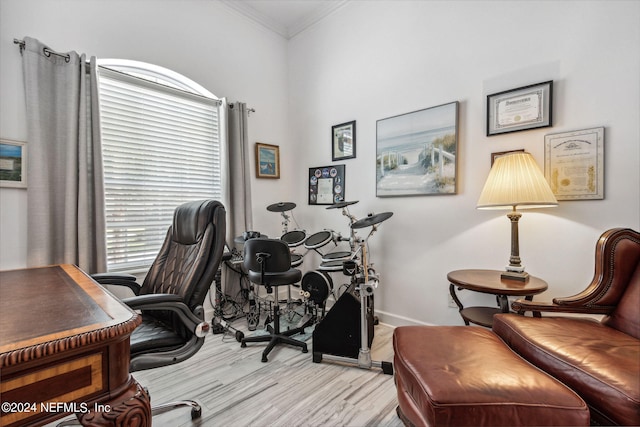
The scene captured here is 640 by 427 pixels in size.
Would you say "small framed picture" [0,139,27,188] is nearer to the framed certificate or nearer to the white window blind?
the white window blind

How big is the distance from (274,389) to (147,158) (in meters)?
2.17

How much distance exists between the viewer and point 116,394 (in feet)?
2.50

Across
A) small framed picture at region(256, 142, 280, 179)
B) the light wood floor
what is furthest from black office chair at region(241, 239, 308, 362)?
small framed picture at region(256, 142, 280, 179)

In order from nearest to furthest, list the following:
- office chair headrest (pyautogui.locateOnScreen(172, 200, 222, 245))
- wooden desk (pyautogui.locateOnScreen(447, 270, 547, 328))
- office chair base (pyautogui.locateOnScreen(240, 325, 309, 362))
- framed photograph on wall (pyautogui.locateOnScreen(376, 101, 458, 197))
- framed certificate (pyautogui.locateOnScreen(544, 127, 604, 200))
A: office chair headrest (pyautogui.locateOnScreen(172, 200, 222, 245)) < wooden desk (pyautogui.locateOnScreen(447, 270, 547, 328)) < framed certificate (pyautogui.locateOnScreen(544, 127, 604, 200)) < office chair base (pyautogui.locateOnScreen(240, 325, 309, 362)) < framed photograph on wall (pyautogui.locateOnScreen(376, 101, 458, 197))

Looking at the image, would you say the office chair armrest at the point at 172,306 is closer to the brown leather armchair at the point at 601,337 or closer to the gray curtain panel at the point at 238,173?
the brown leather armchair at the point at 601,337

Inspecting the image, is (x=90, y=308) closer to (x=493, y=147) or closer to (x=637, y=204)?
(x=493, y=147)

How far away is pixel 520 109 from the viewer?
198 cm

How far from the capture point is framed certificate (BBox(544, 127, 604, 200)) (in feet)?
5.69

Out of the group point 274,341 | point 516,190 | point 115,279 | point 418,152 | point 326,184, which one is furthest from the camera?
point 326,184

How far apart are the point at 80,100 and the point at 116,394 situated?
2.18 meters

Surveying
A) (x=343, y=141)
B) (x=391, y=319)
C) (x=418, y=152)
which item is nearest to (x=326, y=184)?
(x=343, y=141)

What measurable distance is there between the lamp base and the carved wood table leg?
196 centimetres

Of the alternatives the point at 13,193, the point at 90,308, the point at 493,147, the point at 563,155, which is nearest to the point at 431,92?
the point at 493,147

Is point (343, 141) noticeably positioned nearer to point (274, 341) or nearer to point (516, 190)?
point (516, 190)
